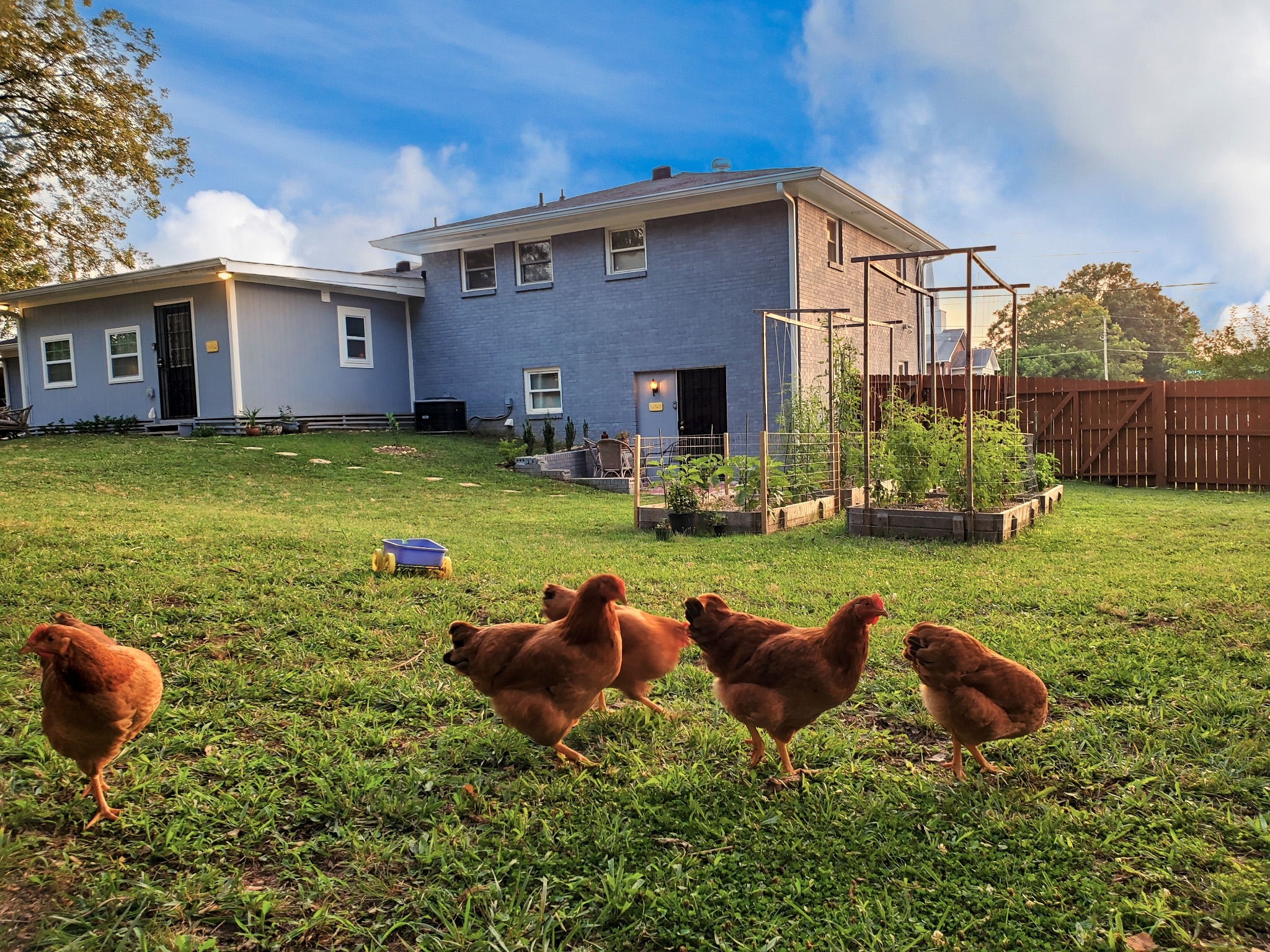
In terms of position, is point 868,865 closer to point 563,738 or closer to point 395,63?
point 563,738

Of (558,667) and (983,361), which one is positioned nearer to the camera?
(558,667)

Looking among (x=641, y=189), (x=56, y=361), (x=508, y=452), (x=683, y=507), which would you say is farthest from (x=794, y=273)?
(x=56, y=361)

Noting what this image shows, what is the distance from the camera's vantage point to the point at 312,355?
59.0 ft

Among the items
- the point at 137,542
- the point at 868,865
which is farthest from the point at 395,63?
the point at 868,865

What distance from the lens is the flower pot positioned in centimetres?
885

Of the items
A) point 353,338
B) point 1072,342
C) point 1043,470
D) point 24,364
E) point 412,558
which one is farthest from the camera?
point 1072,342

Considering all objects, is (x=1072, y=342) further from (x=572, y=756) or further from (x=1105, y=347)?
(x=572, y=756)

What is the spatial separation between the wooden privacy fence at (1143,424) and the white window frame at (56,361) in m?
20.1

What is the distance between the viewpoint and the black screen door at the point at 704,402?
1605 cm

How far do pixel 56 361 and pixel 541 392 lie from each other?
1335cm

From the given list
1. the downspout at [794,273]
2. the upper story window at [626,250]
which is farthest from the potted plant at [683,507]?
the upper story window at [626,250]

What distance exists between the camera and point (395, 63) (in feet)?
37.9

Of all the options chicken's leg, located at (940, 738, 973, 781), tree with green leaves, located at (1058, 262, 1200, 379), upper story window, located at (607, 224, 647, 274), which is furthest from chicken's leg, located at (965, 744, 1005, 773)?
tree with green leaves, located at (1058, 262, 1200, 379)

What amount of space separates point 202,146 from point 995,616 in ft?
41.3
